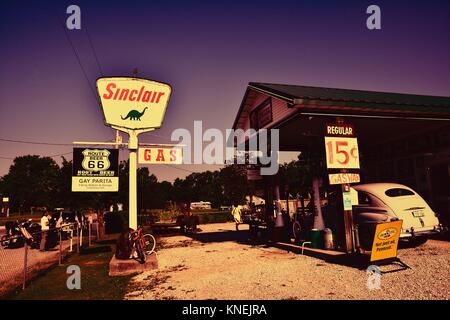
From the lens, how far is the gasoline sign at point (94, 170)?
10.6 metres

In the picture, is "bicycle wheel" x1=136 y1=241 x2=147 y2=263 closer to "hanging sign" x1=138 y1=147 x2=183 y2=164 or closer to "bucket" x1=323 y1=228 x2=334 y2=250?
"hanging sign" x1=138 y1=147 x2=183 y2=164

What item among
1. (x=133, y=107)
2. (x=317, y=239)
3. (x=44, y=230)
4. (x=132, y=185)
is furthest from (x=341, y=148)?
(x=44, y=230)

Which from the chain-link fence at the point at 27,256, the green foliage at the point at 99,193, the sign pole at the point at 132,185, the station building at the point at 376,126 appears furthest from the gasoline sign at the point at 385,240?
the green foliage at the point at 99,193

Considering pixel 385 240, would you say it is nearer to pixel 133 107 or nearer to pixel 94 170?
pixel 133 107

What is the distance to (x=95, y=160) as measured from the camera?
11.0 meters

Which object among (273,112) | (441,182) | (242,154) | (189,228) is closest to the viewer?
(273,112)

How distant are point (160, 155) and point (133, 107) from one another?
2.03 metres

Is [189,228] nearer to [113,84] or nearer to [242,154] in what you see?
[242,154]

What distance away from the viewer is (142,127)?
34.3 feet

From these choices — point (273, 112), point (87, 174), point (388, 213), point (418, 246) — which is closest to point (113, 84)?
point (87, 174)

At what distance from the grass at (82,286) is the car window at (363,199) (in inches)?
316

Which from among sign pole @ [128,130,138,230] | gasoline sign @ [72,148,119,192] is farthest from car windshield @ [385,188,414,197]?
gasoline sign @ [72,148,119,192]

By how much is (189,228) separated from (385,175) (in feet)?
40.4

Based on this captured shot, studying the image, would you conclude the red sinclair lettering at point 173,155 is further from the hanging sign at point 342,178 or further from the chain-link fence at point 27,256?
the hanging sign at point 342,178
